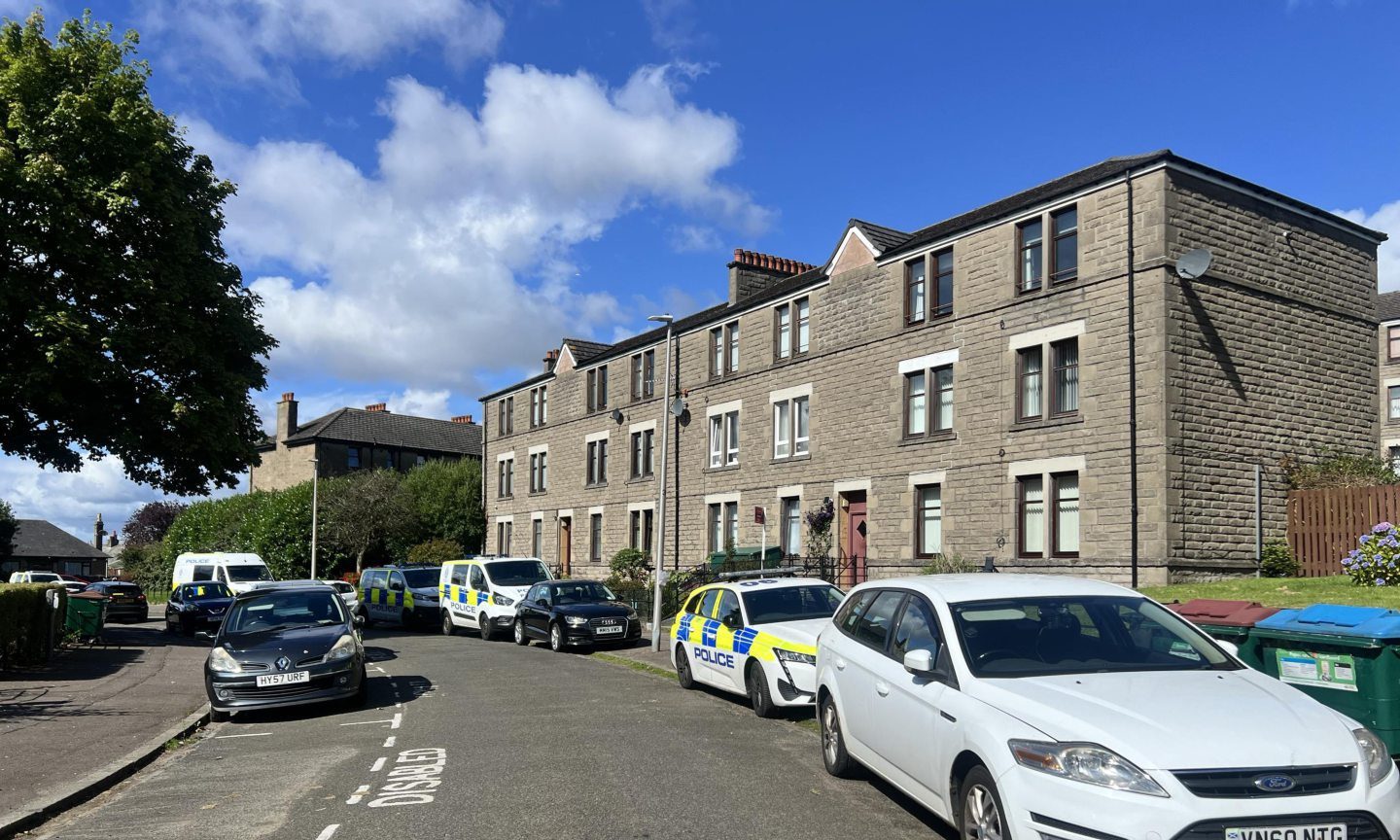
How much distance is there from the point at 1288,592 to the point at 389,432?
60.2m

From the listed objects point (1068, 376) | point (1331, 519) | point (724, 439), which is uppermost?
point (1068, 376)

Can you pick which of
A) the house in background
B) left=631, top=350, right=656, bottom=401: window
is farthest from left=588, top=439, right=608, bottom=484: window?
the house in background

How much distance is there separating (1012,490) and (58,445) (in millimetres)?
21263

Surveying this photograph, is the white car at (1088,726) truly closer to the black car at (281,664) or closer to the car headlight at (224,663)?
the black car at (281,664)

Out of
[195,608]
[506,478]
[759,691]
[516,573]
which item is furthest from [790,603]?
[506,478]

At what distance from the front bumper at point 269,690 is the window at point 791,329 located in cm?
1993

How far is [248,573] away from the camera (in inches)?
1347

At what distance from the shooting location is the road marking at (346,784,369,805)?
27.7ft

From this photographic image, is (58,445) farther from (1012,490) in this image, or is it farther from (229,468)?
(1012,490)

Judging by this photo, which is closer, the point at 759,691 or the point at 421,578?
the point at 759,691

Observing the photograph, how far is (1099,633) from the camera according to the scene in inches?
268

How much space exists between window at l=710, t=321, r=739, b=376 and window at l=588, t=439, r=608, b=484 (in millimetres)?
7804

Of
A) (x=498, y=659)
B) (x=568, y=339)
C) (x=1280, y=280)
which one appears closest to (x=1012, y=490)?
(x=1280, y=280)

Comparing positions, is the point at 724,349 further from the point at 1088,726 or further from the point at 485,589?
the point at 1088,726
